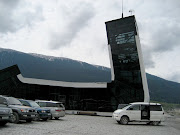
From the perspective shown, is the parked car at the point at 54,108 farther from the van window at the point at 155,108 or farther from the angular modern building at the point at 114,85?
the angular modern building at the point at 114,85

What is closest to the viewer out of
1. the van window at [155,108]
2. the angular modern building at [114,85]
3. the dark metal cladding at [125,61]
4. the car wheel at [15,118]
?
the car wheel at [15,118]

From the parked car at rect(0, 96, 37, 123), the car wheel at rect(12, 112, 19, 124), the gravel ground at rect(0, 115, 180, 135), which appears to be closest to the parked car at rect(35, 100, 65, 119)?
the gravel ground at rect(0, 115, 180, 135)

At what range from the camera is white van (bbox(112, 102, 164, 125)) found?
55.7 ft

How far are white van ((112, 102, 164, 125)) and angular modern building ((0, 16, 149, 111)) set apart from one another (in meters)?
18.6

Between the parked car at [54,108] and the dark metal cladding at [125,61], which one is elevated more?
the dark metal cladding at [125,61]

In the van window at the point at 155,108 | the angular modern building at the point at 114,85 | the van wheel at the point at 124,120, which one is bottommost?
the van wheel at the point at 124,120

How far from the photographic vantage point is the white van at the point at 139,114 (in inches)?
668

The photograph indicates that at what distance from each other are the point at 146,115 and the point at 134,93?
19.6 m

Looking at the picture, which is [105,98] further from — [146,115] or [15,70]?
[146,115]

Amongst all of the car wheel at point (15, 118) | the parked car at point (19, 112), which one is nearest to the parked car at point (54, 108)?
the parked car at point (19, 112)

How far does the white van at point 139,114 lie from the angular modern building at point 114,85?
18592 mm

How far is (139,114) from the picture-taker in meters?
17.2

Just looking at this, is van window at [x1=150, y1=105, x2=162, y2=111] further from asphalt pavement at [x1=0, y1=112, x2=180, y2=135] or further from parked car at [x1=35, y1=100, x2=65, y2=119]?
parked car at [x1=35, y1=100, x2=65, y2=119]

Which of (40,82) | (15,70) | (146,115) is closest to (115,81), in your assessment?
(40,82)
